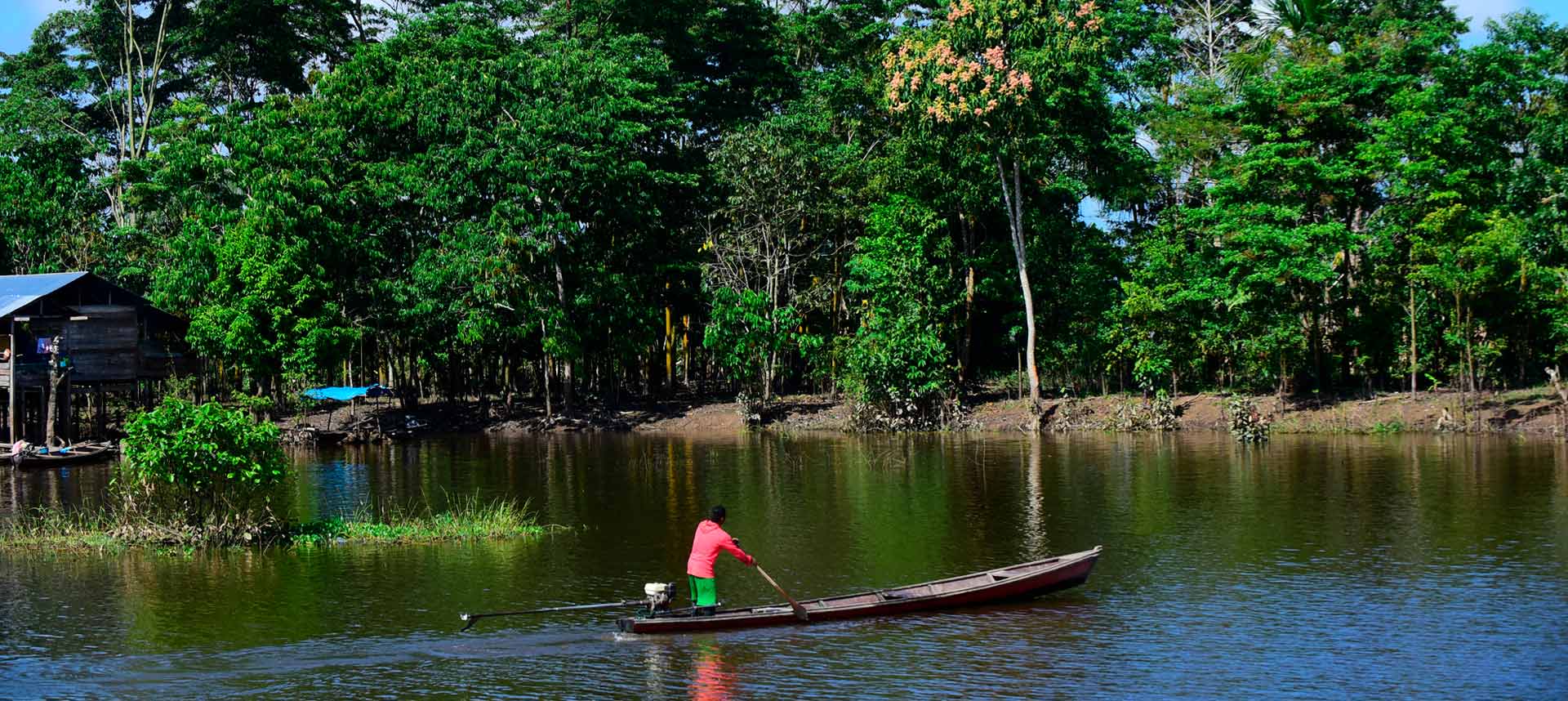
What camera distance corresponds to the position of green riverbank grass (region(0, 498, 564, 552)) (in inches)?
926

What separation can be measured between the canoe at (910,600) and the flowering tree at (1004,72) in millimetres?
26958

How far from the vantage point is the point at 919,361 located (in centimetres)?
4644

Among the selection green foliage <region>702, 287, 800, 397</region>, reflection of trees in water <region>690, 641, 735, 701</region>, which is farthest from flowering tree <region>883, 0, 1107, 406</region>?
reflection of trees in water <region>690, 641, 735, 701</region>

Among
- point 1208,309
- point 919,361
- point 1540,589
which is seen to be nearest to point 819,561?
point 1540,589

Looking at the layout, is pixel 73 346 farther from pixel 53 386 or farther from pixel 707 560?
pixel 707 560

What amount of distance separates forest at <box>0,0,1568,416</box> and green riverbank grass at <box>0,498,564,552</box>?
1869 centimetres

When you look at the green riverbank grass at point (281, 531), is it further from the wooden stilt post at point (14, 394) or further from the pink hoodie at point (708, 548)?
the wooden stilt post at point (14, 394)

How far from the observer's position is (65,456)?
4019 centimetres

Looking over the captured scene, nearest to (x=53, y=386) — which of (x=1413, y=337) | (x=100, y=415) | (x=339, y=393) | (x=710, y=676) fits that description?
(x=100, y=415)

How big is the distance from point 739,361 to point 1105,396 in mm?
13669

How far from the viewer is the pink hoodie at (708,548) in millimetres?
17578

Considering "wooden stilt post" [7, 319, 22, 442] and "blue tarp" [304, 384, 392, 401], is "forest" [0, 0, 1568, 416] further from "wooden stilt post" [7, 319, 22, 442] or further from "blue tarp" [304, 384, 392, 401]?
"wooden stilt post" [7, 319, 22, 442]

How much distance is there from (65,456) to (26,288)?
6.47m

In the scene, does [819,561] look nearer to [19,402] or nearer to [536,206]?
[536,206]
